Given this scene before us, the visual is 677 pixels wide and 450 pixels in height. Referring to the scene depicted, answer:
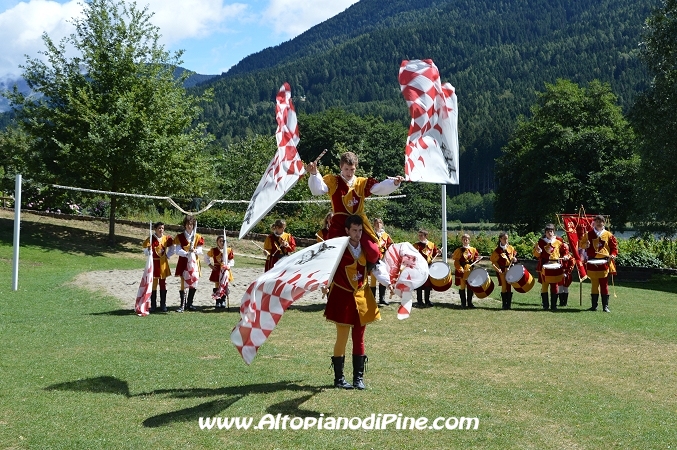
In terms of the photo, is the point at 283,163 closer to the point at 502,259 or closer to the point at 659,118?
the point at 502,259

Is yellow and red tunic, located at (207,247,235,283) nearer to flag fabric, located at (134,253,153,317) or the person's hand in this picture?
flag fabric, located at (134,253,153,317)

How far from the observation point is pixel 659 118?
28.6 metres

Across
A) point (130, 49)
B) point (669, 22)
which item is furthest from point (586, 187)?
point (130, 49)

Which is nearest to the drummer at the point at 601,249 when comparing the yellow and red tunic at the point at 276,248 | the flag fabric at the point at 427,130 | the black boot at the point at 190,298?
the yellow and red tunic at the point at 276,248

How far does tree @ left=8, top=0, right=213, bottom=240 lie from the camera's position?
31062 millimetres

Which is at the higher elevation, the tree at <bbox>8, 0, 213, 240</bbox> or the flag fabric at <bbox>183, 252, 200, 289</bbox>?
the tree at <bbox>8, 0, 213, 240</bbox>

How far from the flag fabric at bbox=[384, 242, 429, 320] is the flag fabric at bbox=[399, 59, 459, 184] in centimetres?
89

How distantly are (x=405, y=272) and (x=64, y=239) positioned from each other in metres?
26.7

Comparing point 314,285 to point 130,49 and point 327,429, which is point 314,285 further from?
point 130,49

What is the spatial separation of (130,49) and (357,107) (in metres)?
157

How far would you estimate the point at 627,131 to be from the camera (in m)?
44.4

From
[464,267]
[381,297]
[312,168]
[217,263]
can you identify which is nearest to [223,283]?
[217,263]

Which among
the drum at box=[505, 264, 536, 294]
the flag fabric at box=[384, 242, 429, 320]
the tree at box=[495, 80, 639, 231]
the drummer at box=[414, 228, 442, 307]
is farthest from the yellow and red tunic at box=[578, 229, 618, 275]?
the tree at box=[495, 80, 639, 231]

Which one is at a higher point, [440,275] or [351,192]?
[351,192]
